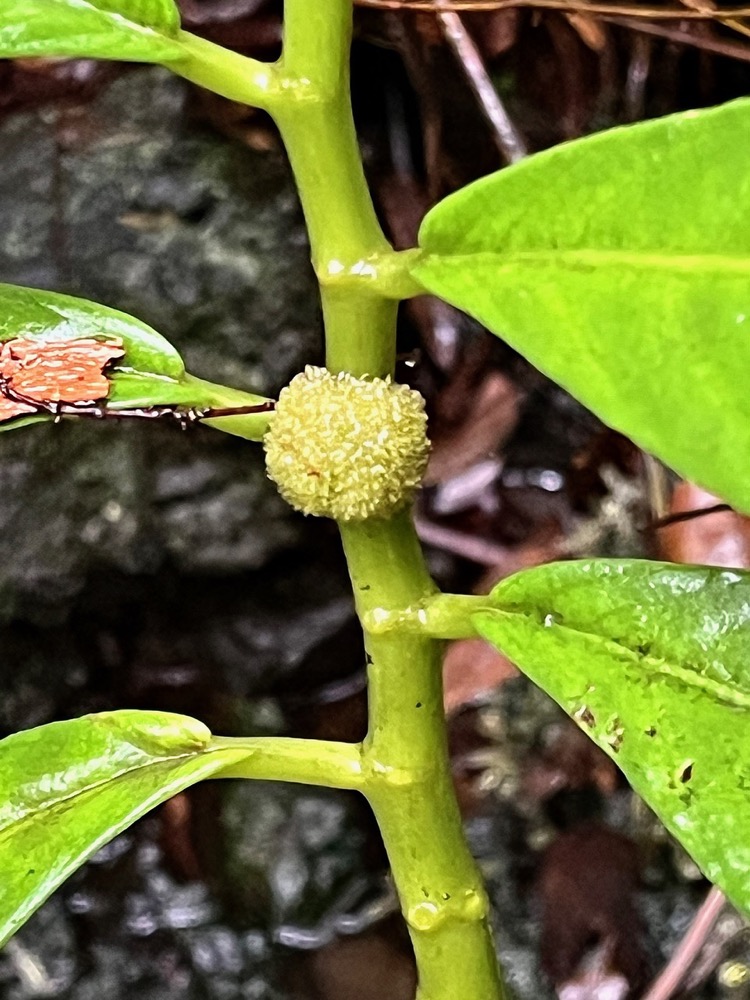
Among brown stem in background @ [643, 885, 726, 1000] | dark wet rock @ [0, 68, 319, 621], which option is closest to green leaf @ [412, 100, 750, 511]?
dark wet rock @ [0, 68, 319, 621]

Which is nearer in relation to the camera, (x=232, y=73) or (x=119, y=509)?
(x=232, y=73)

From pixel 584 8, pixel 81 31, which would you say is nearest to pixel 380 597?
pixel 81 31

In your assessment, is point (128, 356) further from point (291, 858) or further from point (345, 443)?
point (291, 858)

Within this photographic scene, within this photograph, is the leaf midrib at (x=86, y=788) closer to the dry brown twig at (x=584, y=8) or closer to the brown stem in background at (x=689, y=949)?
the brown stem in background at (x=689, y=949)

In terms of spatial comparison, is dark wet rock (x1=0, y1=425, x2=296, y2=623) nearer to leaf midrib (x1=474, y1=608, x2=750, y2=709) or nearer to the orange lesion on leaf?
the orange lesion on leaf

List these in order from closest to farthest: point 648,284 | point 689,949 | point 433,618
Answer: point 648,284 → point 433,618 → point 689,949

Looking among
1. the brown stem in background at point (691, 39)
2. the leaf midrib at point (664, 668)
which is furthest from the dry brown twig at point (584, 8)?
the leaf midrib at point (664, 668)

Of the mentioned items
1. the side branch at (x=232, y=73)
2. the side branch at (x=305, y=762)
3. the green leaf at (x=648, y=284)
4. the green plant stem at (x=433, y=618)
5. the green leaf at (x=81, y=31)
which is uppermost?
the green leaf at (x=81, y=31)
